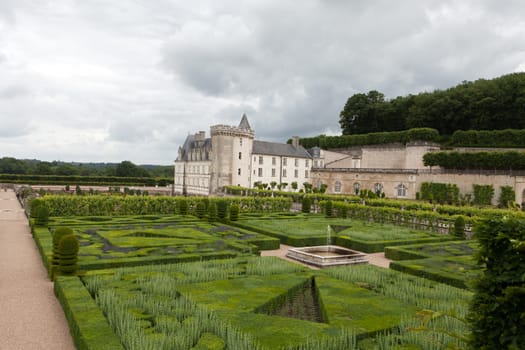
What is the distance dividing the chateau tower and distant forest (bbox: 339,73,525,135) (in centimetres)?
2276

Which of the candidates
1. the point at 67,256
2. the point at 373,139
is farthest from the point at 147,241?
the point at 373,139

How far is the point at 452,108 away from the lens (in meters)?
52.6

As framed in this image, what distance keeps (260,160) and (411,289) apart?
152ft

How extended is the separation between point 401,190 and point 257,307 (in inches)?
1567

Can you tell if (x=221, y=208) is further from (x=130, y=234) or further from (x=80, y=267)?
(x=80, y=267)

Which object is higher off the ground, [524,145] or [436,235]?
[524,145]

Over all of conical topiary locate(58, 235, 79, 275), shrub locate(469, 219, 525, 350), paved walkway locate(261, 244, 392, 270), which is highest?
shrub locate(469, 219, 525, 350)

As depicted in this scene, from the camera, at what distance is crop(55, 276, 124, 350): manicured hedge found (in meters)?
6.48

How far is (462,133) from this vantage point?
48.7m

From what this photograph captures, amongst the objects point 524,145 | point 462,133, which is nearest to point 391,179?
point 462,133

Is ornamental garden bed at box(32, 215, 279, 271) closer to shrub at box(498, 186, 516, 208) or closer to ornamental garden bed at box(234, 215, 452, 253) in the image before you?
ornamental garden bed at box(234, 215, 452, 253)

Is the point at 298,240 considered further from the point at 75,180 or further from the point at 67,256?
the point at 75,180

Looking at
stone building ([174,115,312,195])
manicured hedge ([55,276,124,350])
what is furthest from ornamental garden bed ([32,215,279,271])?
stone building ([174,115,312,195])

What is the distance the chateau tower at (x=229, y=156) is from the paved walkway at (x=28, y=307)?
37.7m
